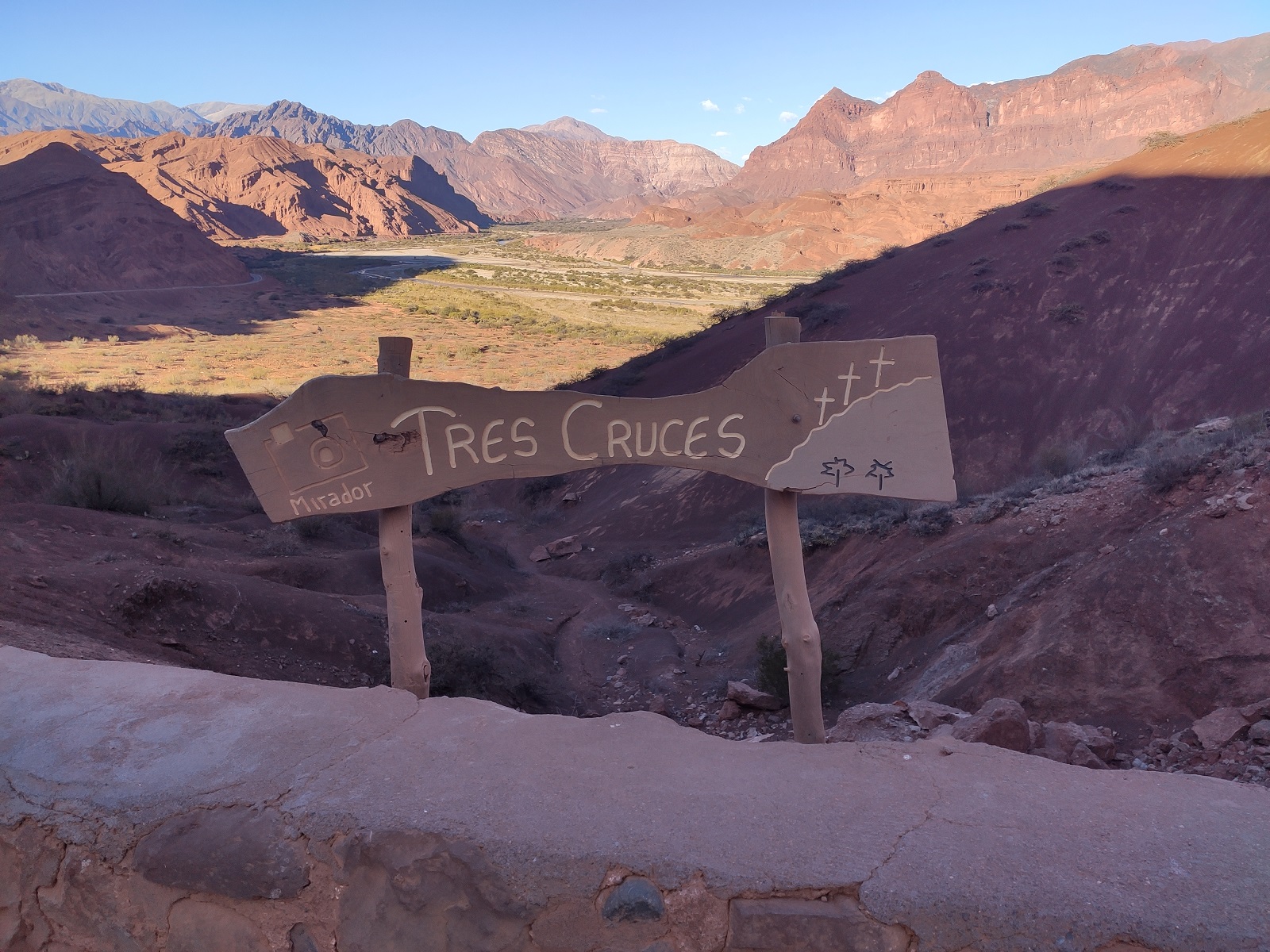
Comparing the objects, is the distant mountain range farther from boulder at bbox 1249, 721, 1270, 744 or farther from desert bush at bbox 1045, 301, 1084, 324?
boulder at bbox 1249, 721, 1270, 744

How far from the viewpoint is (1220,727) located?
14.6 ft

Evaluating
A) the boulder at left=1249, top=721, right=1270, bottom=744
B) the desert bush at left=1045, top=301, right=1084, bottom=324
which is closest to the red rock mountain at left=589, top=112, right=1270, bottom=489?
the desert bush at left=1045, top=301, right=1084, bottom=324

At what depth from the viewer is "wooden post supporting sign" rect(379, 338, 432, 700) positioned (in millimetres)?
3928

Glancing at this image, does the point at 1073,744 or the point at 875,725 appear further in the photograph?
the point at 875,725

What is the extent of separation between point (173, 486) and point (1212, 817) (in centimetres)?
1705

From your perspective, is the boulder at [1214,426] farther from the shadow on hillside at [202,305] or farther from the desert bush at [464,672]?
the shadow on hillside at [202,305]

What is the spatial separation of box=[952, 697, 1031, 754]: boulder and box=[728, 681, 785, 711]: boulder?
3063mm

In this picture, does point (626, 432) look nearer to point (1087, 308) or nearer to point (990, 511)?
point (990, 511)

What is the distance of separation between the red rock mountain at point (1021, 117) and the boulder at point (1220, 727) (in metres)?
112

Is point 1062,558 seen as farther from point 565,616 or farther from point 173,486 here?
point 173,486

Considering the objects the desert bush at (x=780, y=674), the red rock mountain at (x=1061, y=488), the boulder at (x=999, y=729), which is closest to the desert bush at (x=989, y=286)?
the red rock mountain at (x=1061, y=488)

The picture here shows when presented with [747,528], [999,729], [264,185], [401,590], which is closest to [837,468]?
[999,729]

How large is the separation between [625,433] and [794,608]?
1.18 m

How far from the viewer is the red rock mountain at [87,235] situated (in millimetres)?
50156
